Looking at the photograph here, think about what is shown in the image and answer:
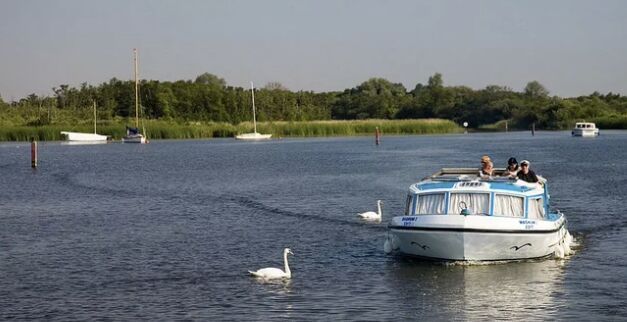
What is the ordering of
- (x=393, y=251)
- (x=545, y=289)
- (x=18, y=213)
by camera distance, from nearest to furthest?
1. (x=545, y=289)
2. (x=393, y=251)
3. (x=18, y=213)

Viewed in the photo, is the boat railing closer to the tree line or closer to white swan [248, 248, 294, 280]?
white swan [248, 248, 294, 280]

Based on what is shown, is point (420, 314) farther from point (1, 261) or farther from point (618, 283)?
point (1, 261)

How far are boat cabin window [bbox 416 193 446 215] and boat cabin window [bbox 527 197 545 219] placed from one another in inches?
89.9

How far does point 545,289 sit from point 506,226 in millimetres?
2303

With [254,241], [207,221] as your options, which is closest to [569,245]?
[254,241]

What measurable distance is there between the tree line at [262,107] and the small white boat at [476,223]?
119m

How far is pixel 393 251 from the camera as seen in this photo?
2786 centimetres

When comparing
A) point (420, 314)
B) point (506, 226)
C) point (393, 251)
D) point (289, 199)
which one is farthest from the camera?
point (289, 199)

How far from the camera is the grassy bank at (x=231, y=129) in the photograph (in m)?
127

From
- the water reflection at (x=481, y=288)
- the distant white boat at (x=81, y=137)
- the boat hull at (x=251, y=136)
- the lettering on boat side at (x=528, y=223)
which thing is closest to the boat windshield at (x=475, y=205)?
the lettering on boat side at (x=528, y=223)

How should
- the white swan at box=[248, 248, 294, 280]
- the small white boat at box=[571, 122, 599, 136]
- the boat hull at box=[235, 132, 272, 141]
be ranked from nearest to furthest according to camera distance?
1. the white swan at box=[248, 248, 294, 280]
2. the small white boat at box=[571, 122, 599, 136]
3. the boat hull at box=[235, 132, 272, 141]

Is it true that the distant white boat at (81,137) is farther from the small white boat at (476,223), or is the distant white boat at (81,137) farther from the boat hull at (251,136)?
the small white boat at (476,223)

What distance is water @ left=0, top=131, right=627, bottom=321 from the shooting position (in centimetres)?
2173

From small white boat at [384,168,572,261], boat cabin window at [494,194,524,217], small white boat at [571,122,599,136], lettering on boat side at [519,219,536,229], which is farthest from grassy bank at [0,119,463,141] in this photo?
lettering on boat side at [519,219,536,229]
